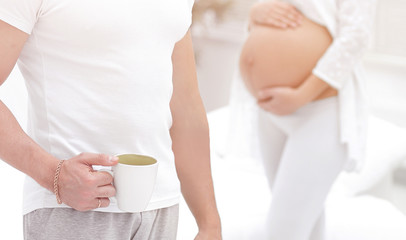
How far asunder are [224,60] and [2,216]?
2.69 m

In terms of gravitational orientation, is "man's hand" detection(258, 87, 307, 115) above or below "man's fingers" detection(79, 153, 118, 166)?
below

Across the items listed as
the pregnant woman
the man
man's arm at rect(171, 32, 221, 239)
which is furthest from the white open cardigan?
the man

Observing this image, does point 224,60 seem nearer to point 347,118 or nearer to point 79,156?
point 347,118

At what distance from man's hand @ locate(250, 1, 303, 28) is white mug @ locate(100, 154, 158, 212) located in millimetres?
1252

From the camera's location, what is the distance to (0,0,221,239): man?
2.93 ft

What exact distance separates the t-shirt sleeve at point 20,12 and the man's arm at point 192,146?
37 centimetres

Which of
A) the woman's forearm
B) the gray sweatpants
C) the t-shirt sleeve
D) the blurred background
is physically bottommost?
the blurred background

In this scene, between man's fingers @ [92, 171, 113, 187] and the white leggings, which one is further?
the white leggings

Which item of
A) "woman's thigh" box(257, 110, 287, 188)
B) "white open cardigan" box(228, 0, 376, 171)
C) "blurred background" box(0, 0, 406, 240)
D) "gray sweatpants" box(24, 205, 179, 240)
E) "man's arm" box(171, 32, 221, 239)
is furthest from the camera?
"woman's thigh" box(257, 110, 287, 188)

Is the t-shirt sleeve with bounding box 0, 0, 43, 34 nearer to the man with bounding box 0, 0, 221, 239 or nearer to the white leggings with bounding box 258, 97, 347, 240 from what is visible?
the man with bounding box 0, 0, 221, 239

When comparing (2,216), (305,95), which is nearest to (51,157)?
(2,216)

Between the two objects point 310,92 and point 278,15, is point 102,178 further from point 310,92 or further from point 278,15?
point 278,15

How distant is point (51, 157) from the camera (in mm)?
902

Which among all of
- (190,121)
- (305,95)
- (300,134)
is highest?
(190,121)
